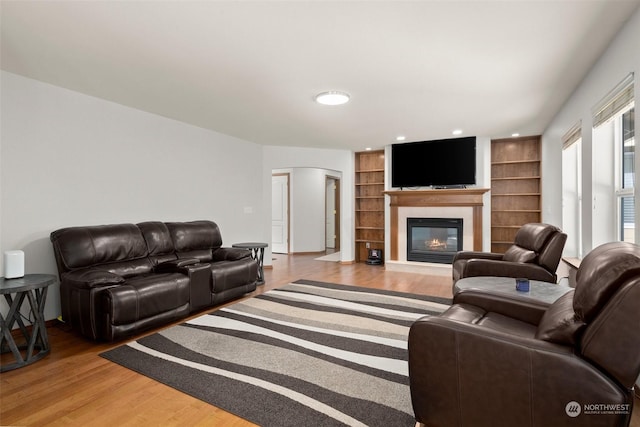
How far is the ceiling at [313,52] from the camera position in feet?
6.66

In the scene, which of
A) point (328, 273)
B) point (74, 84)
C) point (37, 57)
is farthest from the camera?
point (328, 273)

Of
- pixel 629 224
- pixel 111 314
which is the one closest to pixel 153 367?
pixel 111 314

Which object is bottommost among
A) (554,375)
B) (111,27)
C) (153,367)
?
(153,367)

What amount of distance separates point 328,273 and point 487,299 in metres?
3.86

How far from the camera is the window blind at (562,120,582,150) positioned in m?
3.52

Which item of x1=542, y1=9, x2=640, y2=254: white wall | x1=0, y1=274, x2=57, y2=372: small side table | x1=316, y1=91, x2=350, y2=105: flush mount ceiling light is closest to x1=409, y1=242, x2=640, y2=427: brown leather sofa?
x1=542, y1=9, x2=640, y2=254: white wall

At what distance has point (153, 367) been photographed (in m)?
2.38

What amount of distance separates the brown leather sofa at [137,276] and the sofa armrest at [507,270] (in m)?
2.72

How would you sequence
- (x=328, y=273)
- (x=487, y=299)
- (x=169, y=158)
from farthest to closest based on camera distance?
(x=328, y=273)
(x=169, y=158)
(x=487, y=299)

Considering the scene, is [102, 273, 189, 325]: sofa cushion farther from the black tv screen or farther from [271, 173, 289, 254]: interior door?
[271, 173, 289, 254]: interior door

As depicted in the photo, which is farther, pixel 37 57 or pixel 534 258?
pixel 534 258

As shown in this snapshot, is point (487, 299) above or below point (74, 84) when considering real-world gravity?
below

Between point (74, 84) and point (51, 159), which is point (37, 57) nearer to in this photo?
point (74, 84)

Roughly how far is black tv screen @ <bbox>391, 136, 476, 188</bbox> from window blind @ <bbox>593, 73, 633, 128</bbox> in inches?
110
